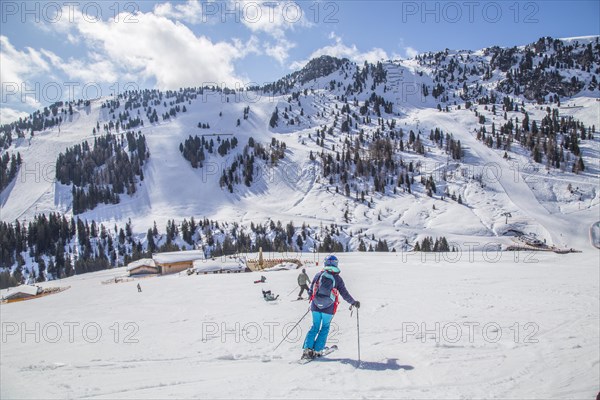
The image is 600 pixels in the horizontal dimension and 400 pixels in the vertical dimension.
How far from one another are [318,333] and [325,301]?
737 mm

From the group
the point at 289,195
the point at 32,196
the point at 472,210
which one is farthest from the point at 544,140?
the point at 32,196

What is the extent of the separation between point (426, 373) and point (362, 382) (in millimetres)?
1255

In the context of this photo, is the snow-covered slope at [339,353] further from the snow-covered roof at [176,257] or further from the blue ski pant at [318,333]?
the snow-covered roof at [176,257]

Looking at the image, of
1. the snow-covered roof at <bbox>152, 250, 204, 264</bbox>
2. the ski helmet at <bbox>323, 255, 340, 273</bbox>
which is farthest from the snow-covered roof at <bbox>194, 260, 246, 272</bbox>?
the ski helmet at <bbox>323, 255, 340, 273</bbox>

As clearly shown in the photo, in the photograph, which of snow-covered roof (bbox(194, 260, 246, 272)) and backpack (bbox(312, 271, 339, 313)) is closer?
backpack (bbox(312, 271, 339, 313))

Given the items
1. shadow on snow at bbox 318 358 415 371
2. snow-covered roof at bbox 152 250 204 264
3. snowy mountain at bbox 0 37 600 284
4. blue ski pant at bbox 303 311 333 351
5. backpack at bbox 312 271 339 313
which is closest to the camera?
shadow on snow at bbox 318 358 415 371

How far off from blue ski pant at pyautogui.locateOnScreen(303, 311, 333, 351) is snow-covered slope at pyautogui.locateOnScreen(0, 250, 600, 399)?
48cm

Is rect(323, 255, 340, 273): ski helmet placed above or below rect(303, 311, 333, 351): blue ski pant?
above

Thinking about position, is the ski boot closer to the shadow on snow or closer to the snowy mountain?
the shadow on snow

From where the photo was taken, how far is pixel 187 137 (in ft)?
571

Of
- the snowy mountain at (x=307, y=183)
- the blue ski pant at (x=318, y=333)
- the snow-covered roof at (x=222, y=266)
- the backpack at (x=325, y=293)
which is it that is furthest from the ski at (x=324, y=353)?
the snowy mountain at (x=307, y=183)

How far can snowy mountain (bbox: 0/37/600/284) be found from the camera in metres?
89.9

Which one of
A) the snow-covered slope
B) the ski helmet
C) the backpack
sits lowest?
the snow-covered slope

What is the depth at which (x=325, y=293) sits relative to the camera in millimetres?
8273
